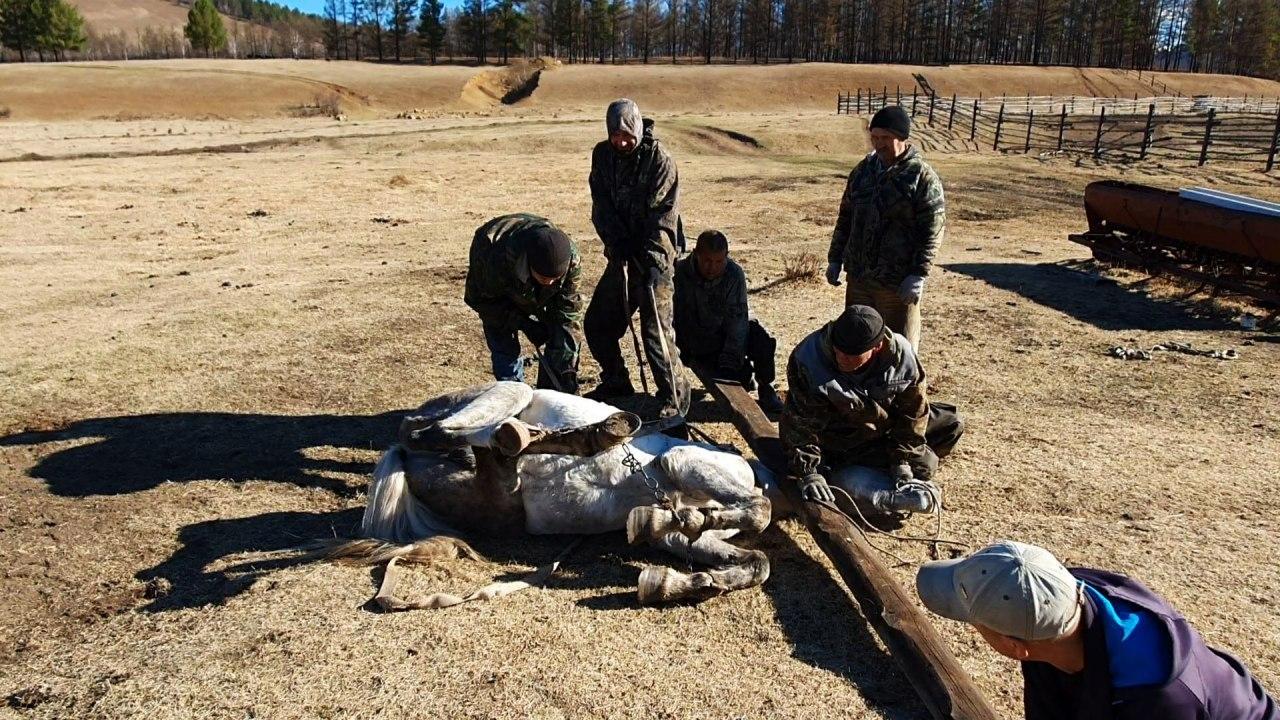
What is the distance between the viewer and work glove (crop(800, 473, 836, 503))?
379 centimetres

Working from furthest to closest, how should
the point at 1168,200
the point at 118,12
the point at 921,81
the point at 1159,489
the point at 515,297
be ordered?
the point at 118,12 → the point at 921,81 → the point at 1168,200 → the point at 515,297 → the point at 1159,489

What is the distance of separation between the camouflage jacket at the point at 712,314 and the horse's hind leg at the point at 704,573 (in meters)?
2.07

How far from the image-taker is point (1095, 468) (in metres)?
4.87

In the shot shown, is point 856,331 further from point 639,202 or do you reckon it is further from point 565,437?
point 639,202

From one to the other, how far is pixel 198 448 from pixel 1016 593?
4666 millimetres

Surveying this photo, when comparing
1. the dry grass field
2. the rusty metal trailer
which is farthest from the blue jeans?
the rusty metal trailer

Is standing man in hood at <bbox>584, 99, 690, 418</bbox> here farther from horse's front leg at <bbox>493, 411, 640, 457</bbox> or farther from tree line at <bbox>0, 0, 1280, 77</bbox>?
tree line at <bbox>0, 0, 1280, 77</bbox>

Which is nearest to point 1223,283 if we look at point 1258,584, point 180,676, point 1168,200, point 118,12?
point 1168,200

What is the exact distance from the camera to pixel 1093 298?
8.98m

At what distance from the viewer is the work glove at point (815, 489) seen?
3.79m

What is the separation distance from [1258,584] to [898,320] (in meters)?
2.35

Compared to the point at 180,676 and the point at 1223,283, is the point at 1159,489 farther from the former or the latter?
the point at 1223,283

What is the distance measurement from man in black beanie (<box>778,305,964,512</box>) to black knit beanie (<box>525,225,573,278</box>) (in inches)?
49.3

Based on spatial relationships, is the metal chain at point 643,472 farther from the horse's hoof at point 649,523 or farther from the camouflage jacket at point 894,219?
the camouflage jacket at point 894,219
